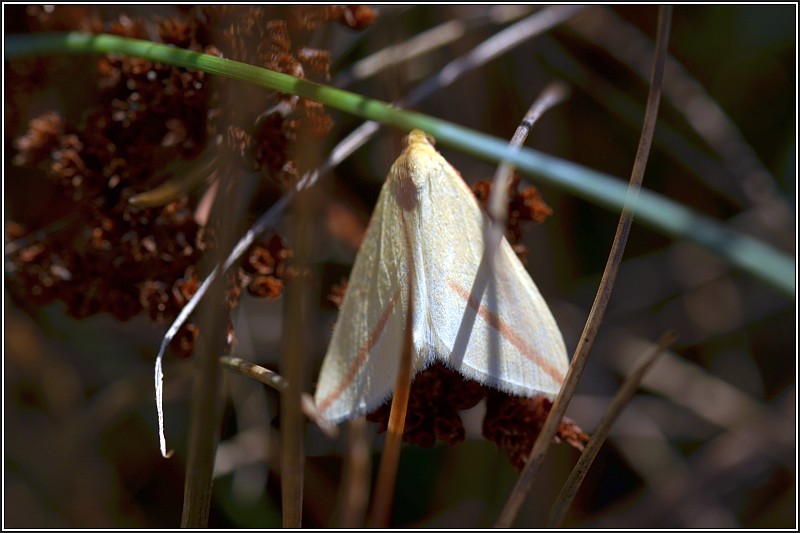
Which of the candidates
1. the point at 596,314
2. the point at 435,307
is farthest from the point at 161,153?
the point at 596,314

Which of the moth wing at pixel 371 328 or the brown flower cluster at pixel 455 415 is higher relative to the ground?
the moth wing at pixel 371 328

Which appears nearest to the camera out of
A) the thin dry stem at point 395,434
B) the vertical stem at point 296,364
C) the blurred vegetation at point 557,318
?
the vertical stem at point 296,364

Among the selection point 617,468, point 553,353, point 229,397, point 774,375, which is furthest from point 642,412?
point 229,397

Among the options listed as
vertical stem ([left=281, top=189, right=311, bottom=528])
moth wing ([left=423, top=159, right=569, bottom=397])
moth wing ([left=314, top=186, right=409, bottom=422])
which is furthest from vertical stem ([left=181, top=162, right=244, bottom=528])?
moth wing ([left=423, top=159, right=569, bottom=397])

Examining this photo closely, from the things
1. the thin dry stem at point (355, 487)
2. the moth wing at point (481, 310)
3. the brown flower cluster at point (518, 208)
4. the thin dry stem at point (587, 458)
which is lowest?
the thin dry stem at point (355, 487)

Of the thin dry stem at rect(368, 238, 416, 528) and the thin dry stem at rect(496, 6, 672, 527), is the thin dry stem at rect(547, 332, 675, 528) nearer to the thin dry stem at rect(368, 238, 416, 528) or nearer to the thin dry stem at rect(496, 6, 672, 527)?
the thin dry stem at rect(496, 6, 672, 527)

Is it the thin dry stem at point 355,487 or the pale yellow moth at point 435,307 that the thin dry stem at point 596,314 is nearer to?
the pale yellow moth at point 435,307

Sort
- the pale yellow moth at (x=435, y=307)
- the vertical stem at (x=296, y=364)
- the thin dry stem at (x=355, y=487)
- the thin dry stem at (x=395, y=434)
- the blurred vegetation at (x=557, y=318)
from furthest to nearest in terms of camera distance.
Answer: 1. the blurred vegetation at (x=557, y=318)
2. the thin dry stem at (x=355, y=487)
3. the pale yellow moth at (x=435, y=307)
4. the thin dry stem at (x=395, y=434)
5. the vertical stem at (x=296, y=364)

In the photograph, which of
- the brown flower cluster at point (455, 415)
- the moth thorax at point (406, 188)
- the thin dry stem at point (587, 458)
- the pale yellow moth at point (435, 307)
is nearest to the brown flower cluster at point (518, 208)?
the pale yellow moth at point (435, 307)
